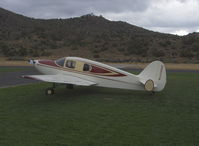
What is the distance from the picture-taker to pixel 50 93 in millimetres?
13398

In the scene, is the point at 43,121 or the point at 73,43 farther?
the point at 73,43

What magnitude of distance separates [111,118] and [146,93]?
18.1ft

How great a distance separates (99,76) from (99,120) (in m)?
5.20

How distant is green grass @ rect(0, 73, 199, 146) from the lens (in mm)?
6691

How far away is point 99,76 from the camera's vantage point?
530 inches

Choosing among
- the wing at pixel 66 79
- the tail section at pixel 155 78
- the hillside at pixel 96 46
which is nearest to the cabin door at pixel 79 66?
the wing at pixel 66 79


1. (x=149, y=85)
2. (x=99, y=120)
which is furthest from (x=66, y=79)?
(x=99, y=120)

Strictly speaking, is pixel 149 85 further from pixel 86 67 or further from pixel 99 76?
pixel 86 67

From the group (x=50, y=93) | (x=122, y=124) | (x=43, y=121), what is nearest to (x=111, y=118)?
(x=122, y=124)

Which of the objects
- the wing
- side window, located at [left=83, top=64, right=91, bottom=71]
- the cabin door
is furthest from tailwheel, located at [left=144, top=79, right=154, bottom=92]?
the cabin door

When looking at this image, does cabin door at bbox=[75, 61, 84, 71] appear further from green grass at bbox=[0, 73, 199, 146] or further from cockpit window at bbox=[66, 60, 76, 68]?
green grass at bbox=[0, 73, 199, 146]

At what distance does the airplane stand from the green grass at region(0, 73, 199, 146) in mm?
567

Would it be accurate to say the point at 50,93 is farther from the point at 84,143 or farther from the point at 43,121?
the point at 84,143

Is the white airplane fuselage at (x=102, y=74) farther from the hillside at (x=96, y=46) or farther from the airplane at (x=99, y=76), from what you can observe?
the hillside at (x=96, y=46)
